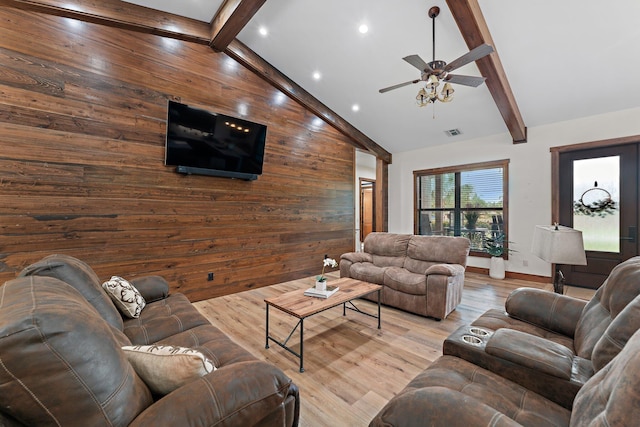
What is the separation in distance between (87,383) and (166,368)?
1.02ft

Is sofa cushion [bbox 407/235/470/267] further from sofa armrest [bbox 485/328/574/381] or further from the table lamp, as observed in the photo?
sofa armrest [bbox 485/328/574/381]

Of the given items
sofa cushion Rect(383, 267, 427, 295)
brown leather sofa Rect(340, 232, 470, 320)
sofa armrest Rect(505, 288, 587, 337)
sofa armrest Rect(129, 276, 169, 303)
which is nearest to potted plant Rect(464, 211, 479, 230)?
brown leather sofa Rect(340, 232, 470, 320)

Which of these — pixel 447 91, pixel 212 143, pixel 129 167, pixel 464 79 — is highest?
pixel 464 79

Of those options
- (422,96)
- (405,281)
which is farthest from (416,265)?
(422,96)

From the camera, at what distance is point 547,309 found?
186 cm

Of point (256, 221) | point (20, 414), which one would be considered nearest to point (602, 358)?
point (20, 414)

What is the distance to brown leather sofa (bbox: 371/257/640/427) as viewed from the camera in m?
0.81

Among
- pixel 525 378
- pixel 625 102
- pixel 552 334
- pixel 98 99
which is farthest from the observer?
pixel 625 102

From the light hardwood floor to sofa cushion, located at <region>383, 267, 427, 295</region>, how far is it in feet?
1.03

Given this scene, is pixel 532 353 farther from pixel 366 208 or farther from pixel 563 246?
pixel 366 208

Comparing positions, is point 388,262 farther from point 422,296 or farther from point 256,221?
point 256,221

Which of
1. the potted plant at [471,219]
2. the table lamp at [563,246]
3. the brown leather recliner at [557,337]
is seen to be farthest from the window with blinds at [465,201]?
the brown leather recliner at [557,337]

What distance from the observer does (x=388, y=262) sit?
4012mm

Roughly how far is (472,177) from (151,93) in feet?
19.3
